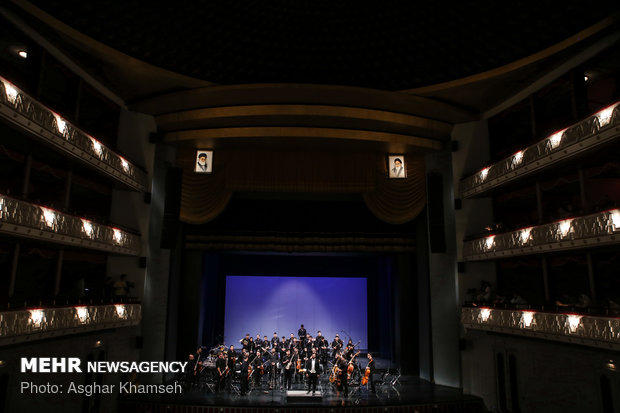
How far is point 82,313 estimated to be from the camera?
13320mm

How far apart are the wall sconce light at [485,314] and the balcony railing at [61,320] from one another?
41.5 feet

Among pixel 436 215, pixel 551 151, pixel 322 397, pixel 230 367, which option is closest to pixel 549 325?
pixel 551 151

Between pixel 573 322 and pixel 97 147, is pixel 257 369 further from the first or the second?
pixel 573 322

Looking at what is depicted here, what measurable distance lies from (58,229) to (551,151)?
14621 mm

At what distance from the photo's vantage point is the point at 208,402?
13953 mm

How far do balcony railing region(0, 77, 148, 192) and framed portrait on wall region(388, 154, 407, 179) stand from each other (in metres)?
10.2

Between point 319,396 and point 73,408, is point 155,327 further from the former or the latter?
point 319,396

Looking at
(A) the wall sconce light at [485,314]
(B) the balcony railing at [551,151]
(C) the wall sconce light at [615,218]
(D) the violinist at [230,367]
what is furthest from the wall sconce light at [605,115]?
(D) the violinist at [230,367]

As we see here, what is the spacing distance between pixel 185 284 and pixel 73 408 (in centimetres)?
649

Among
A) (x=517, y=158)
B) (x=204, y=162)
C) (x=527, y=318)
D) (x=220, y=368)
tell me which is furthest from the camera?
(x=204, y=162)

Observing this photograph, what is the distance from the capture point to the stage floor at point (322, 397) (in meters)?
14.0

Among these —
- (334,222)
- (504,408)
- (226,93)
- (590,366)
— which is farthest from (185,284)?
(590,366)

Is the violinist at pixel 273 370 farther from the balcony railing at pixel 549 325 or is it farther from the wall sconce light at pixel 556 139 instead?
the wall sconce light at pixel 556 139

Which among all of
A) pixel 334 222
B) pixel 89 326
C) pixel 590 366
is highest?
pixel 334 222
